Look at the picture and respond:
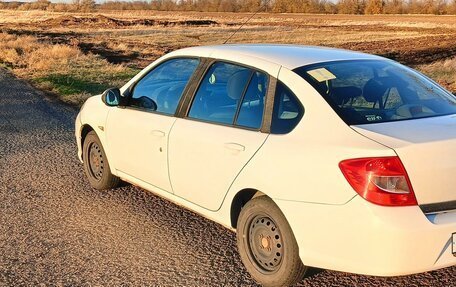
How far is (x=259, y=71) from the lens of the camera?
4301 mm

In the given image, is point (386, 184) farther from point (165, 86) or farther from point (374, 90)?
point (165, 86)

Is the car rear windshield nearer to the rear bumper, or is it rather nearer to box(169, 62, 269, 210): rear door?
box(169, 62, 269, 210): rear door

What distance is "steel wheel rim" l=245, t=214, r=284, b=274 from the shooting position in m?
3.88

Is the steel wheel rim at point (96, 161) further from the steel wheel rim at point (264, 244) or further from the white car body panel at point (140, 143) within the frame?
the steel wheel rim at point (264, 244)

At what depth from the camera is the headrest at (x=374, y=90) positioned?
13.5 ft

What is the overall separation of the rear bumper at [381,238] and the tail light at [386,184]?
0.04m

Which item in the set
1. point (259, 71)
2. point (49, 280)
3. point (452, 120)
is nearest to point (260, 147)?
point (259, 71)

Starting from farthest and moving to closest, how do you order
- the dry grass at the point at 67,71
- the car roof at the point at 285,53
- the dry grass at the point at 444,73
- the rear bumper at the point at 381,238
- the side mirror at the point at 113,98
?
1. the dry grass at the point at 444,73
2. the dry grass at the point at 67,71
3. the side mirror at the point at 113,98
4. the car roof at the point at 285,53
5. the rear bumper at the point at 381,238

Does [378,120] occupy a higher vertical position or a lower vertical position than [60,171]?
higher

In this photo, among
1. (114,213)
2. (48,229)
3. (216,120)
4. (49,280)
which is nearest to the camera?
(49,280)

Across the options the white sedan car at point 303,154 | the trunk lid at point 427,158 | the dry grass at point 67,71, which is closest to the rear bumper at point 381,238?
the white sedan car at point 303,154

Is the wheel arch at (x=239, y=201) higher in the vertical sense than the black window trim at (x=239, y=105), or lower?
lower

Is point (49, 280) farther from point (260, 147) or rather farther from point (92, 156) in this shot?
point (92, 156)

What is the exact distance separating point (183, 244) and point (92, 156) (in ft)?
6.31
